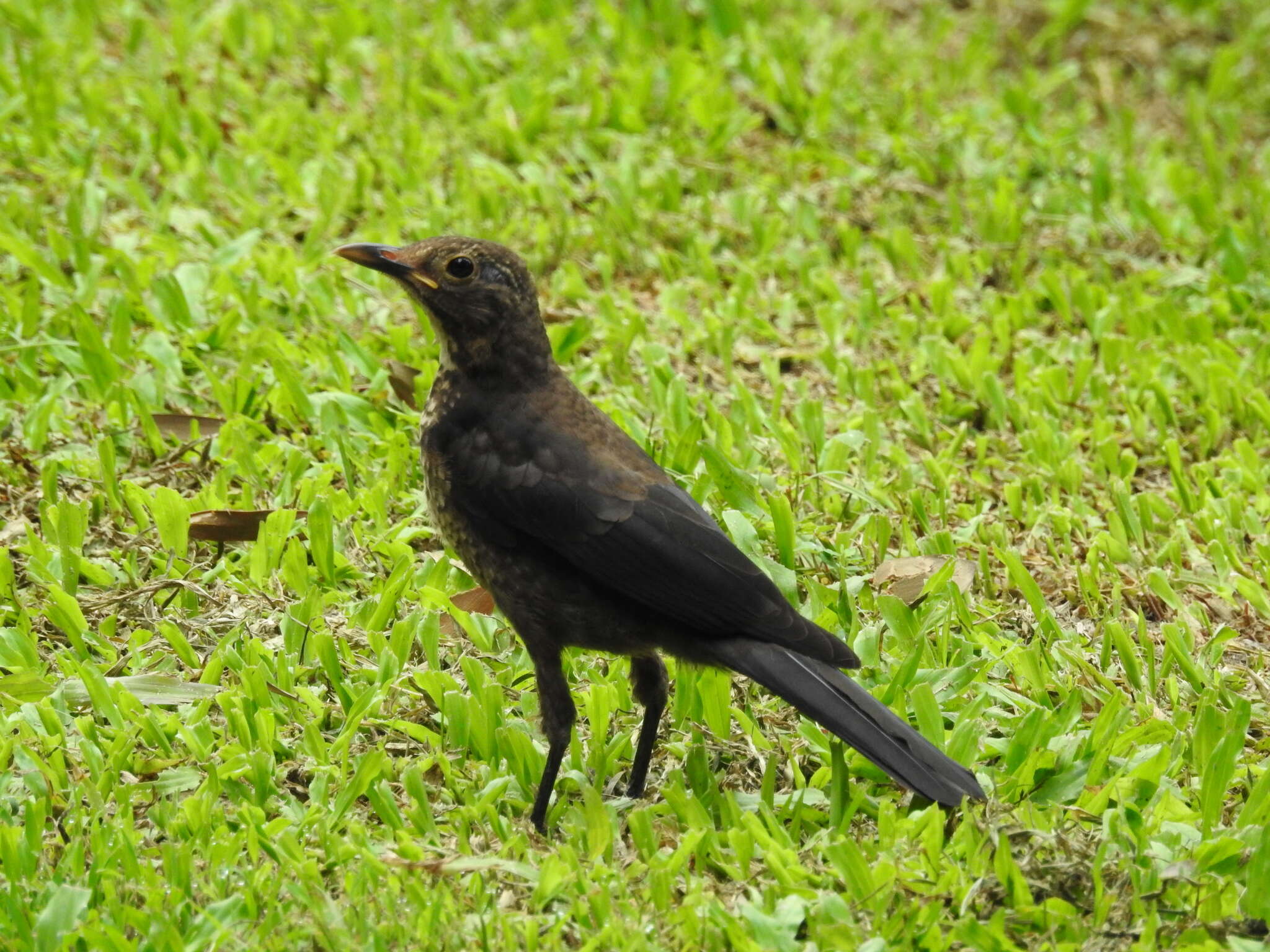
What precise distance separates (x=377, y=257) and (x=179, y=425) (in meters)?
1.45

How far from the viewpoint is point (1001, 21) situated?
30.4 ft

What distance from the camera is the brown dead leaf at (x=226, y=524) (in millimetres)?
4824

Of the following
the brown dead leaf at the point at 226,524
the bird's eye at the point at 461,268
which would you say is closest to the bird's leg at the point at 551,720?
the bird's eye at the point at 461,268

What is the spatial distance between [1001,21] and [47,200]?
5.51 meters

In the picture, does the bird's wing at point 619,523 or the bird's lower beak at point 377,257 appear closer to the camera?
the bird's wing at point 619,523

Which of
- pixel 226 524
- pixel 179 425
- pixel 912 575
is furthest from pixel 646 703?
pixel 179 425

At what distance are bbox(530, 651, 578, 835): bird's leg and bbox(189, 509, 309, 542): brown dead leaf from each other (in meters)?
1.24

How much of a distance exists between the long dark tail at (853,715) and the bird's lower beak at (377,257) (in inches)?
52.7

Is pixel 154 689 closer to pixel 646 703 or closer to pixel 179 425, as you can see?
pixel 646 703

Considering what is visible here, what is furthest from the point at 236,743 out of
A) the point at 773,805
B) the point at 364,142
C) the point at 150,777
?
the point at 364,142

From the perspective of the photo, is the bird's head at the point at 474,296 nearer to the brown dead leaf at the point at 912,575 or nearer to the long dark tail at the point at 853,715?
the long dark tail at the point at 853,715

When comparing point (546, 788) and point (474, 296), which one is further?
point (474, 296)

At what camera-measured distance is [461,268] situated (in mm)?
4277

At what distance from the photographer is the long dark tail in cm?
366
